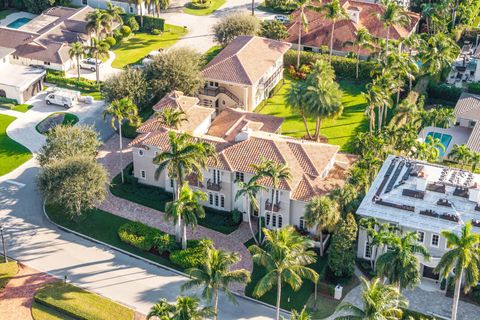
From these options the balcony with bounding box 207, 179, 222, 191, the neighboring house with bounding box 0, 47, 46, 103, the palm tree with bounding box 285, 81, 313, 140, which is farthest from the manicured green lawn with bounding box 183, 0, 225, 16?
the balcony with bounding box 207, 179, 222, 191

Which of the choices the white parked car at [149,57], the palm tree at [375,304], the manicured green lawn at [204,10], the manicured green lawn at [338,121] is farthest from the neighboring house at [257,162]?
the manicured green lawn at [204,10]

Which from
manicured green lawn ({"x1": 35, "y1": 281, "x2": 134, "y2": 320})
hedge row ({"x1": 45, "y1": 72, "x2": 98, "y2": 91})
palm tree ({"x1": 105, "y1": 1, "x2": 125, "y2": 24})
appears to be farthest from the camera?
palm tree ({"x1": 105, "y1": 1, "x2": 125, "y2": 24})

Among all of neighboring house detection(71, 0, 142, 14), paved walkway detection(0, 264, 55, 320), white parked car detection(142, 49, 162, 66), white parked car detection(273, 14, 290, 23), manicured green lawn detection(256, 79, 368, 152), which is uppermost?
neighboring house detection(71, 0, 142, 14)

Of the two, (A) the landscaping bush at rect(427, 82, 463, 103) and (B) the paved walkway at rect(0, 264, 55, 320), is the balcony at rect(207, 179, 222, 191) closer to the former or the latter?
(B) the paved walkway at rect(0, 264, 55, 320)

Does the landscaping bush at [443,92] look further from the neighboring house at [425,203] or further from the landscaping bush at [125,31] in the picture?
the landscaping bush at [125,31]

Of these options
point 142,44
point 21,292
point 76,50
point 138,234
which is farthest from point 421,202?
point 142,44

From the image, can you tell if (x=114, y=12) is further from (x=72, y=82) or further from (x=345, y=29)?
(x=345, y=29)
